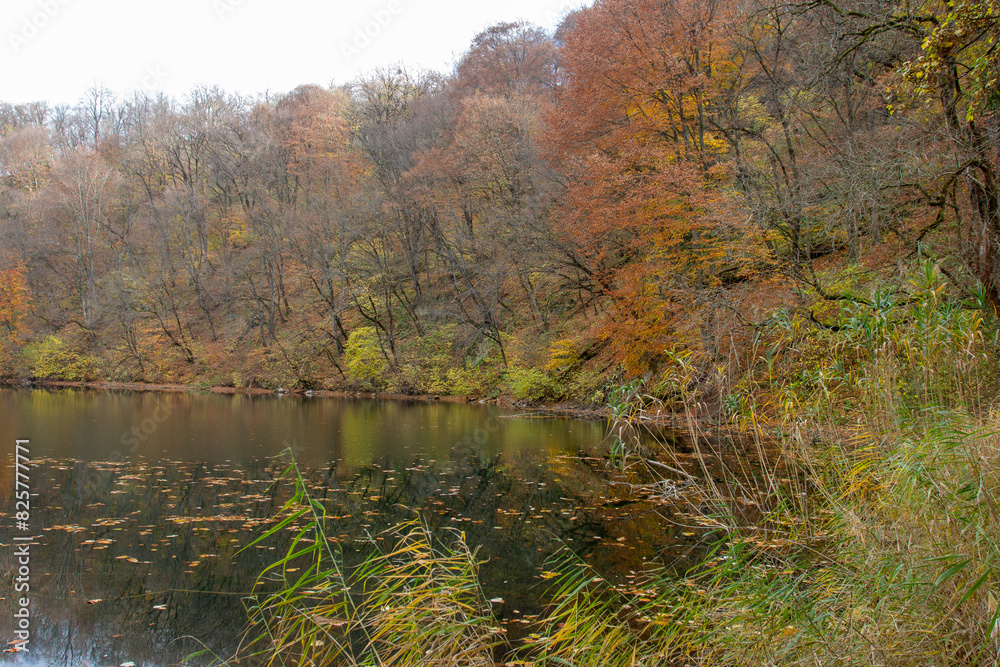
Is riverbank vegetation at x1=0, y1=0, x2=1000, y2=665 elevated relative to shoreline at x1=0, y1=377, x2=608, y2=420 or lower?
elevated

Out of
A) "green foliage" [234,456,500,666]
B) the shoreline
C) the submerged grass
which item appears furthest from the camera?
the shoreline

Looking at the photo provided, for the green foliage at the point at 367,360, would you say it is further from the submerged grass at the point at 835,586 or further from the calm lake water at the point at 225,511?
the submerged grass at the point at 835,586

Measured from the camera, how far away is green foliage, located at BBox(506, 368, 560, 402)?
71.4 feet

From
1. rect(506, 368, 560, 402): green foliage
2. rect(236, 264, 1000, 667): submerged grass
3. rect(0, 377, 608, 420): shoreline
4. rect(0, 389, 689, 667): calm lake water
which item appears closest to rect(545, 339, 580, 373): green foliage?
rect(506, 368, 560, 402): green foliage

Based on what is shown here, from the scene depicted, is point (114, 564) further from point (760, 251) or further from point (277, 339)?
point (277, 339)

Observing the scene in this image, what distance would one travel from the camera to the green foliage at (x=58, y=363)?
3403 centimetres

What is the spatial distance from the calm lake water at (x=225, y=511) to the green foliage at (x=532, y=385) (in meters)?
5.33

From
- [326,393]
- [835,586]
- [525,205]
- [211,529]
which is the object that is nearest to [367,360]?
[326,393]

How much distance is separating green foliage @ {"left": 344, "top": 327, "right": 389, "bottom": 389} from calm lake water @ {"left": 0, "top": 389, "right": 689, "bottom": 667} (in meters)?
12.2

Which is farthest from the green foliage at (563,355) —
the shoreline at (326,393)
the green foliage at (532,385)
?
the shoreline at (326,393)

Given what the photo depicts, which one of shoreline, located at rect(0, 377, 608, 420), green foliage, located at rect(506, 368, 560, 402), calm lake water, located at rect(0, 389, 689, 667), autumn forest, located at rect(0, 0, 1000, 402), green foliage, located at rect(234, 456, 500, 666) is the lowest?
shoreline, located at rect(0, 377, 608, 420)

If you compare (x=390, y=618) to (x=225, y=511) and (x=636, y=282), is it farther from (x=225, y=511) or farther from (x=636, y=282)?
(x=636, y=282)

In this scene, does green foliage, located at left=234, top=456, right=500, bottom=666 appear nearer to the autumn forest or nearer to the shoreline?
the autumn forest

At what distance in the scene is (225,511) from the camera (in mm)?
7828
